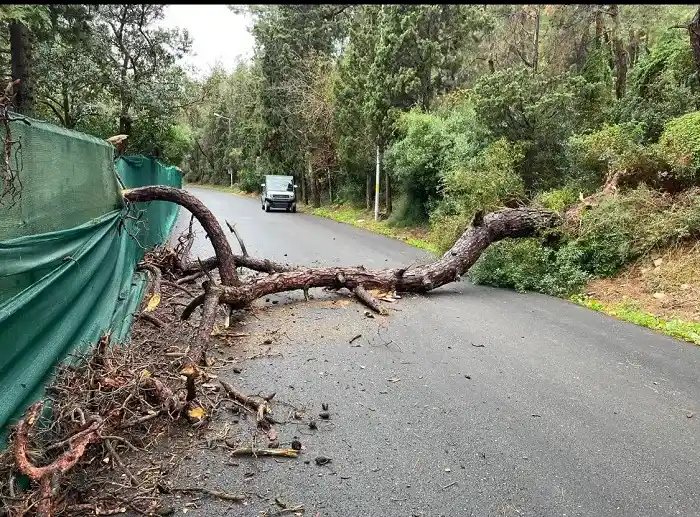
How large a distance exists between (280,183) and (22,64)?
14.7 metres

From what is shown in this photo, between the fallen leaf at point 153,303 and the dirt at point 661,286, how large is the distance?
6.58 metres

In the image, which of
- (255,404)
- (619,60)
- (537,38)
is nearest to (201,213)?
(255,404)

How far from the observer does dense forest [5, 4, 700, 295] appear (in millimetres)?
9219

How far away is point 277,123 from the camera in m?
27.5

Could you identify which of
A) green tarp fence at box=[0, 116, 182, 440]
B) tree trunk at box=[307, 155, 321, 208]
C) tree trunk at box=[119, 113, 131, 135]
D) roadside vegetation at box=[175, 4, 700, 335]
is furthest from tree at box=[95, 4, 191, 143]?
green tarp fence at box=[0, 116, 182, 440]

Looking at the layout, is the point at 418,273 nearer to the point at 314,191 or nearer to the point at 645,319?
the point at 645,319

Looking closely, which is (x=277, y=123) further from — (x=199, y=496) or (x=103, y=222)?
(x=199, y=496)

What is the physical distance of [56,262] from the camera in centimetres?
373

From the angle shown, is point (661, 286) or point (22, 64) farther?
point (22, 64)

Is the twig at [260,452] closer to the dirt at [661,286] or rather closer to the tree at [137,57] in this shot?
the dirt at [661,286]

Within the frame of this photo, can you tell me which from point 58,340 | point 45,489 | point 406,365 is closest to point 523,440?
point 406,365

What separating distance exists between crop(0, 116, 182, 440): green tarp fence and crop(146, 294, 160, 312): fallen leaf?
0.15 m

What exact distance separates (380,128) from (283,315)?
497 inches

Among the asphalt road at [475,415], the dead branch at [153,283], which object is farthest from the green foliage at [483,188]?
the dead branch at [153,283]
